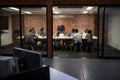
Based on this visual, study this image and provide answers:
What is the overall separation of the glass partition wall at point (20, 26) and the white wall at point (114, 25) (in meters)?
3.09

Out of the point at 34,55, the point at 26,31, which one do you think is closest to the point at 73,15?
the point at 26,31

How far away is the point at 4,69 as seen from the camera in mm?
2502

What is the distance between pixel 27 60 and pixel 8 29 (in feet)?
25.9

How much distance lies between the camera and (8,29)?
10406 millimetres

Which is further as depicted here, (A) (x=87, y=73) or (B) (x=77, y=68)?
(B) (x=77, y=68)

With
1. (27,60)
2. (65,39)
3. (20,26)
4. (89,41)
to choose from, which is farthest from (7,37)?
(27,60)

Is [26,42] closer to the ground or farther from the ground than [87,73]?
farther from the ground

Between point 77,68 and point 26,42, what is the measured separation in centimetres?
376

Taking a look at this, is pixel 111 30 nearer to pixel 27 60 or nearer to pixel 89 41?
pixel 89 41

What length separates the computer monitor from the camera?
2.67 meters

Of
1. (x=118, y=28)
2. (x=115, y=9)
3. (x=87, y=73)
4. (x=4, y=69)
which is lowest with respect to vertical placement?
(x=87, y=73)

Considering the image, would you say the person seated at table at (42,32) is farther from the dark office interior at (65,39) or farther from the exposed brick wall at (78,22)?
the exposed brick wall at (78,22)

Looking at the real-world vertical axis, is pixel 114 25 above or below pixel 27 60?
above

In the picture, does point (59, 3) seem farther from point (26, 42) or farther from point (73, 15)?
point (73, 15)
